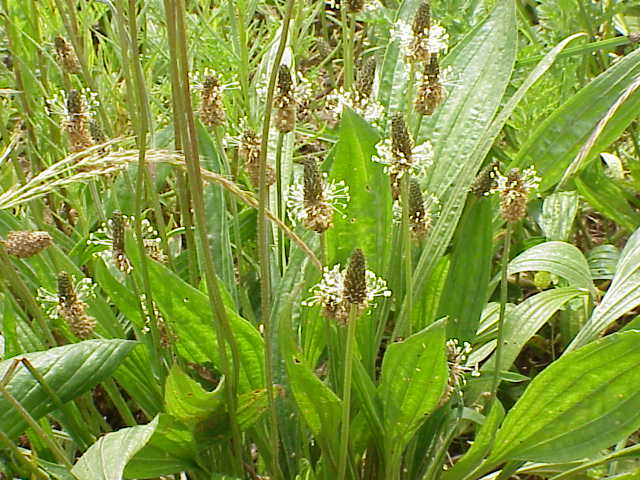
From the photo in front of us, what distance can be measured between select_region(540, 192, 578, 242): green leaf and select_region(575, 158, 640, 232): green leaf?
0.14 ft

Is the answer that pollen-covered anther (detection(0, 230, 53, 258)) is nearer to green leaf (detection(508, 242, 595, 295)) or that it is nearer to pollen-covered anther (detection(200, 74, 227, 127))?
pollen-covered anther (detection(200, 74, 227, 127))

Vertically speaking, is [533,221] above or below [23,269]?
below

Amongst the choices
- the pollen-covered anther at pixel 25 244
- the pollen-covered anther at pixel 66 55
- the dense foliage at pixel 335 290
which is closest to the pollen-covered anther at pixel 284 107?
the dense foliage at pixel 335 290

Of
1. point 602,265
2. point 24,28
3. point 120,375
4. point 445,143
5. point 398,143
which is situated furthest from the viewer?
point 24,28

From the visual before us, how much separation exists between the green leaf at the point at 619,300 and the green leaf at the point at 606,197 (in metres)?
0.41

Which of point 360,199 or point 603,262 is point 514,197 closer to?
point 360,199

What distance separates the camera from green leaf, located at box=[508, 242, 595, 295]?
1.39 meters

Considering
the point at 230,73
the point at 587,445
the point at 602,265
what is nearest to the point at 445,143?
the point at 602,265

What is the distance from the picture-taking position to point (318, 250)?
1370 millimetres

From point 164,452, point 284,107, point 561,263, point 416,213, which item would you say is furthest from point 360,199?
point 164,452

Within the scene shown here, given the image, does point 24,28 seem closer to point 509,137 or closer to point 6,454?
point 6,454

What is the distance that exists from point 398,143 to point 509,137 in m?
1.04

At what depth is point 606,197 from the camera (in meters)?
1.80

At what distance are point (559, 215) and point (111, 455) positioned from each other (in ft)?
3.62
